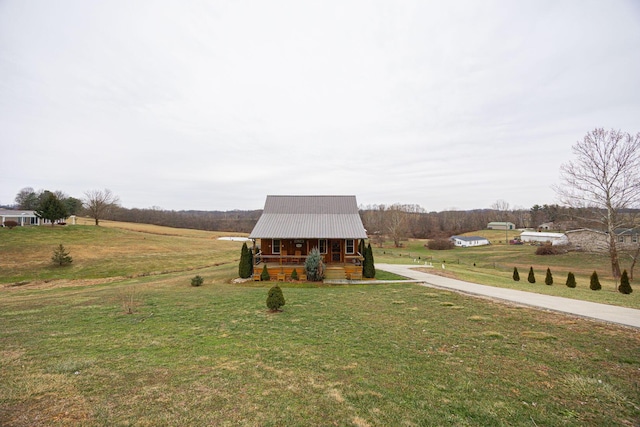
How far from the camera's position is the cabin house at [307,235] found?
20.9 meters

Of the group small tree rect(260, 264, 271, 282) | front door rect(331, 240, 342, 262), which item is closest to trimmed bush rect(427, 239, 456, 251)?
front door rect(331, 240, 342, 262)

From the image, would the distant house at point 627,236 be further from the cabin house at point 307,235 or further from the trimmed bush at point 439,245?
the trimmed bush at point 439,245

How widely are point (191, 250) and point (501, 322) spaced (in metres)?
39.6

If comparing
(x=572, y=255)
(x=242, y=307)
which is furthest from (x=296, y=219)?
(x=572, y=255)

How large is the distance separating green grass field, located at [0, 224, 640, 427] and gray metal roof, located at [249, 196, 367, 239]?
29.6ft

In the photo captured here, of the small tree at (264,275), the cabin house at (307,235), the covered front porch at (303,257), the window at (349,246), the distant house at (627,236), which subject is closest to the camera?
the small tree at (264,275)

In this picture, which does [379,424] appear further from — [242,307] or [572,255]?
[572,255]

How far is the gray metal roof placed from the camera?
70.0 feet

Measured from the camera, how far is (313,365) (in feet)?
20.9

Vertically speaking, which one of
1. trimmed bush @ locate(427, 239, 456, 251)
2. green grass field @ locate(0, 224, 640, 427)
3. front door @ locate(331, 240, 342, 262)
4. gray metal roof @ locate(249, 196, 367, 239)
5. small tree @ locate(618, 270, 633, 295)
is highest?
gray metal roof @ locate(249, 196, 367, 239)

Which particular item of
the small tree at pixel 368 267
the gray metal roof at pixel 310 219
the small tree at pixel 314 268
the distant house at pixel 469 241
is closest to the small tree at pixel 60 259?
the gray metal roof at pixel 310 219

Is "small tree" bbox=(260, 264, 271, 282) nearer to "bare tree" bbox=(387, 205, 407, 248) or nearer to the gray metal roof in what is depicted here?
the gray metal roof

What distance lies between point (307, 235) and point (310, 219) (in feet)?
10.2

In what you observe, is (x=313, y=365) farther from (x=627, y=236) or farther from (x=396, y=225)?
(x=396, y=225)
